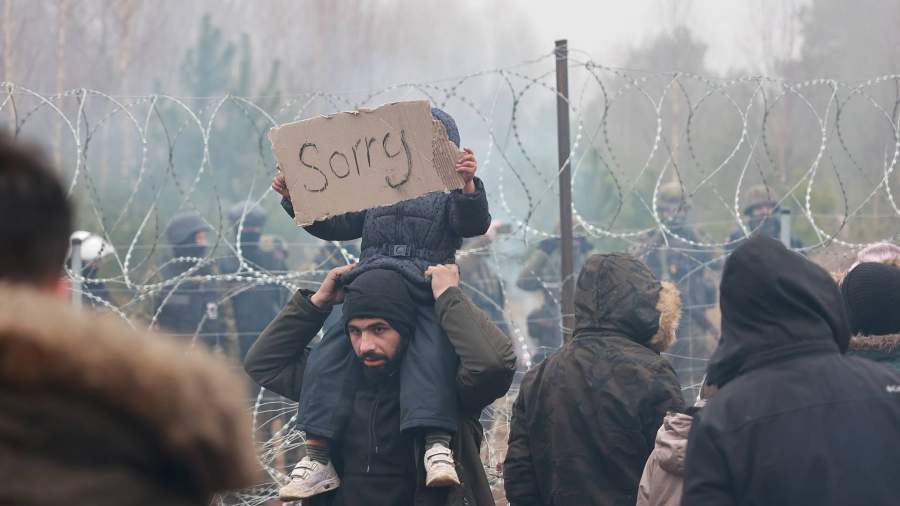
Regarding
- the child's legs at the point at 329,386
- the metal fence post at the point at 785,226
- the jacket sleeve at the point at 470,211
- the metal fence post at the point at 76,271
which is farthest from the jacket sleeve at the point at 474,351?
the metal fence post at the point at 785,226

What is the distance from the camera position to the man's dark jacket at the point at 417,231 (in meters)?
3.56

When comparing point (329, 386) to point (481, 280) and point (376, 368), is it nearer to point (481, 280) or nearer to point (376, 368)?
point (376, 368)

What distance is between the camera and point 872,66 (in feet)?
95.2

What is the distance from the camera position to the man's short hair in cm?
121

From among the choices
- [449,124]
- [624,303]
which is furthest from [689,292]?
[449,124]

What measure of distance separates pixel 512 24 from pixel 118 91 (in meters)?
19.9

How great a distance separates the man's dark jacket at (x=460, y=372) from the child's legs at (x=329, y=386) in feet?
0.21

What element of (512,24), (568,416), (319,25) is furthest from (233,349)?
(512,24)


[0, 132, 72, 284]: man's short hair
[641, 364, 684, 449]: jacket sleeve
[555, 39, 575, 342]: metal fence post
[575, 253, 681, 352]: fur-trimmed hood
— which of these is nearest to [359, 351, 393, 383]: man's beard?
[575, 253, 681, 352]: fur-trimmed hood

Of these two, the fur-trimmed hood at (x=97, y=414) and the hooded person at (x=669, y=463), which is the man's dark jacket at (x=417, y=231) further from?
the fur-trimmed hood at (x=97, y=414)

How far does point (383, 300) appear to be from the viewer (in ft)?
11.4

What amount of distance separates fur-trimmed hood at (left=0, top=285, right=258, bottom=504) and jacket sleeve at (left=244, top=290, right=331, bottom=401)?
2.57 metres

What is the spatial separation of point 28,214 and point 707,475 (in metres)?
1.70

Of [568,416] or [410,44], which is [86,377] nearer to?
[568,416]
